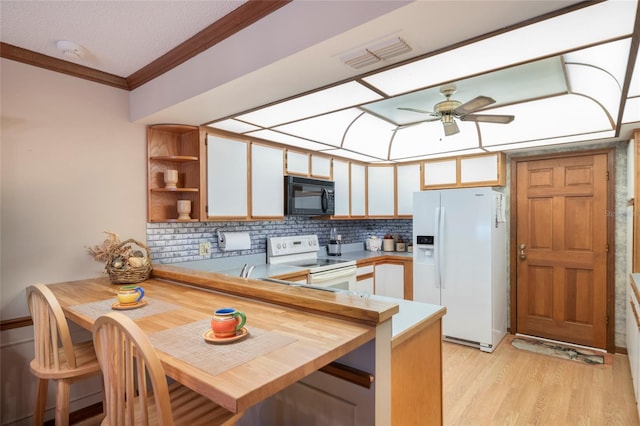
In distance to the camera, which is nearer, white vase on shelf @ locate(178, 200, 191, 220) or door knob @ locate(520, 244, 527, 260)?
white vase on shelf @ locate(178, 200, 191, 220)

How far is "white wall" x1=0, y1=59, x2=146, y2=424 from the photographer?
2.10 meters

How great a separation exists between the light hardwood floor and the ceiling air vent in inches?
90.9

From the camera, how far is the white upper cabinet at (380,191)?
458 cm

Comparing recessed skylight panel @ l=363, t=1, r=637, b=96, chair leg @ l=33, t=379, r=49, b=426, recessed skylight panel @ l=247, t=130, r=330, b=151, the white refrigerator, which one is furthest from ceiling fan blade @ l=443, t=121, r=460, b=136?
chair leg @ l=33, t=379, r=49, b=426

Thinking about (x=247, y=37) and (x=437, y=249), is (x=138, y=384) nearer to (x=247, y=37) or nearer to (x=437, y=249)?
(x=247, y=37)

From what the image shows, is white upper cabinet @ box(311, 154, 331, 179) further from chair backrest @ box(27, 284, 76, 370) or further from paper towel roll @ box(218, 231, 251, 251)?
chair backrest @ box(27, 284, 76, 370)

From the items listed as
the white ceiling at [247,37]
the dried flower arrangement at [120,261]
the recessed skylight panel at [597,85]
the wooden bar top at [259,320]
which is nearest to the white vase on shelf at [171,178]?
the white ceiling at [247,37]

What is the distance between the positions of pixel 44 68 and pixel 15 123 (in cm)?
42

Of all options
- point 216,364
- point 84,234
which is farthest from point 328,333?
point 84,234

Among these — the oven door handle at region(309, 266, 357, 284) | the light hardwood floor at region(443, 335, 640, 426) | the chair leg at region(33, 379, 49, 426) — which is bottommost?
the light hardwood floor at region(443, 335, 640, 426)

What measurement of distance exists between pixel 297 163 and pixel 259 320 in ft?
7.94

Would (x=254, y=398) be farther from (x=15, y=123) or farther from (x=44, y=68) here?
(x=44, y=68)

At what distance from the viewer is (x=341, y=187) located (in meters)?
4.20

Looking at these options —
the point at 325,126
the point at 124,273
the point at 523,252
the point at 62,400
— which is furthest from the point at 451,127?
the point at 62,400
